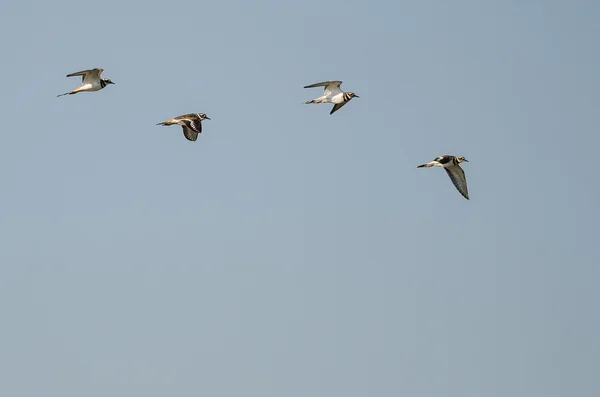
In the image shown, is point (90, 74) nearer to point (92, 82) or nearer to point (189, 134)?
point (92, 82)

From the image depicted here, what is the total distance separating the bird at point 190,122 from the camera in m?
76.9

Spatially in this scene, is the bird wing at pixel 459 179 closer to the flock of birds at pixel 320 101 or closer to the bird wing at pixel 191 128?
the flock of birds at pixel 320 101

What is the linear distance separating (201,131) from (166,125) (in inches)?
94.7

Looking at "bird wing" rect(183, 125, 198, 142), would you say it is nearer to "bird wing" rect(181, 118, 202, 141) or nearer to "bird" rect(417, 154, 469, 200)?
"bird wing" rect(181, 118, 202, 141)

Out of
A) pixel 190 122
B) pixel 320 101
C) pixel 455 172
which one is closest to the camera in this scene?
pixel 190 122

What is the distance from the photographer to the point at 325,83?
280ft

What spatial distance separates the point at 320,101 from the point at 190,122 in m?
12.2

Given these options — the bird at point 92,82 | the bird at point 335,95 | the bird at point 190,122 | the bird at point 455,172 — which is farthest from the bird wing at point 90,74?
the bird at point 455,172

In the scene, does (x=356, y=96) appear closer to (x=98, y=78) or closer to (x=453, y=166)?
(x=453, y=166)

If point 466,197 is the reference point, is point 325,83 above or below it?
above

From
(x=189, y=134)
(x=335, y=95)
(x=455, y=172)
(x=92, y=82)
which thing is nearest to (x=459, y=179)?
(x=455, y=172)

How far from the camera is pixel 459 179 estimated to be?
268 feet

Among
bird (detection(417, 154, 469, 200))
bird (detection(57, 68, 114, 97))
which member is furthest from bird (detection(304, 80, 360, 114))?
bird (detection(57, 68, 114, 97))

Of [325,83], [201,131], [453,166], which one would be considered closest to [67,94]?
[201,131]
